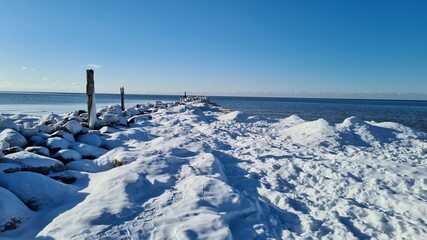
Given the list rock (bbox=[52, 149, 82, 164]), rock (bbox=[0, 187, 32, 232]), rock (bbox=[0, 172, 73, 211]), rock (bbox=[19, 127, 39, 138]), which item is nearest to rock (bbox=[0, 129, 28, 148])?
rock (bbox=[19, 127, 39, 138])

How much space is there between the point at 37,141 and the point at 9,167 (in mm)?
2314

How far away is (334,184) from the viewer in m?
4.66

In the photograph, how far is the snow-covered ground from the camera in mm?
2857

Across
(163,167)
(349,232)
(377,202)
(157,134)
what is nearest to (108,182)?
(163,167)

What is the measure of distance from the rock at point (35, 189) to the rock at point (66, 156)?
1590mm

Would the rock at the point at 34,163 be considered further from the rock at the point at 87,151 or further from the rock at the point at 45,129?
the rock at the point at 45,129

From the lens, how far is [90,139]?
7.02 meters

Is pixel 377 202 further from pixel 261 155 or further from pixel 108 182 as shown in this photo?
pixel 108 182

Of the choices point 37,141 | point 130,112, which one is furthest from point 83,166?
point 130,112

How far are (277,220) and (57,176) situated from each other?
12.5 feet

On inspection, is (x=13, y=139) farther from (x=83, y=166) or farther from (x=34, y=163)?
(x=83, y=166)

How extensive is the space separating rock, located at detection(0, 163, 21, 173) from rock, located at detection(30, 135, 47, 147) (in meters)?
2.06

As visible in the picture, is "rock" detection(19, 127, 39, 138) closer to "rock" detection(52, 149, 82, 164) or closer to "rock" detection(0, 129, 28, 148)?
"rock" detection(0, 129, 28, 148)

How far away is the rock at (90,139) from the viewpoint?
22.7 ft
